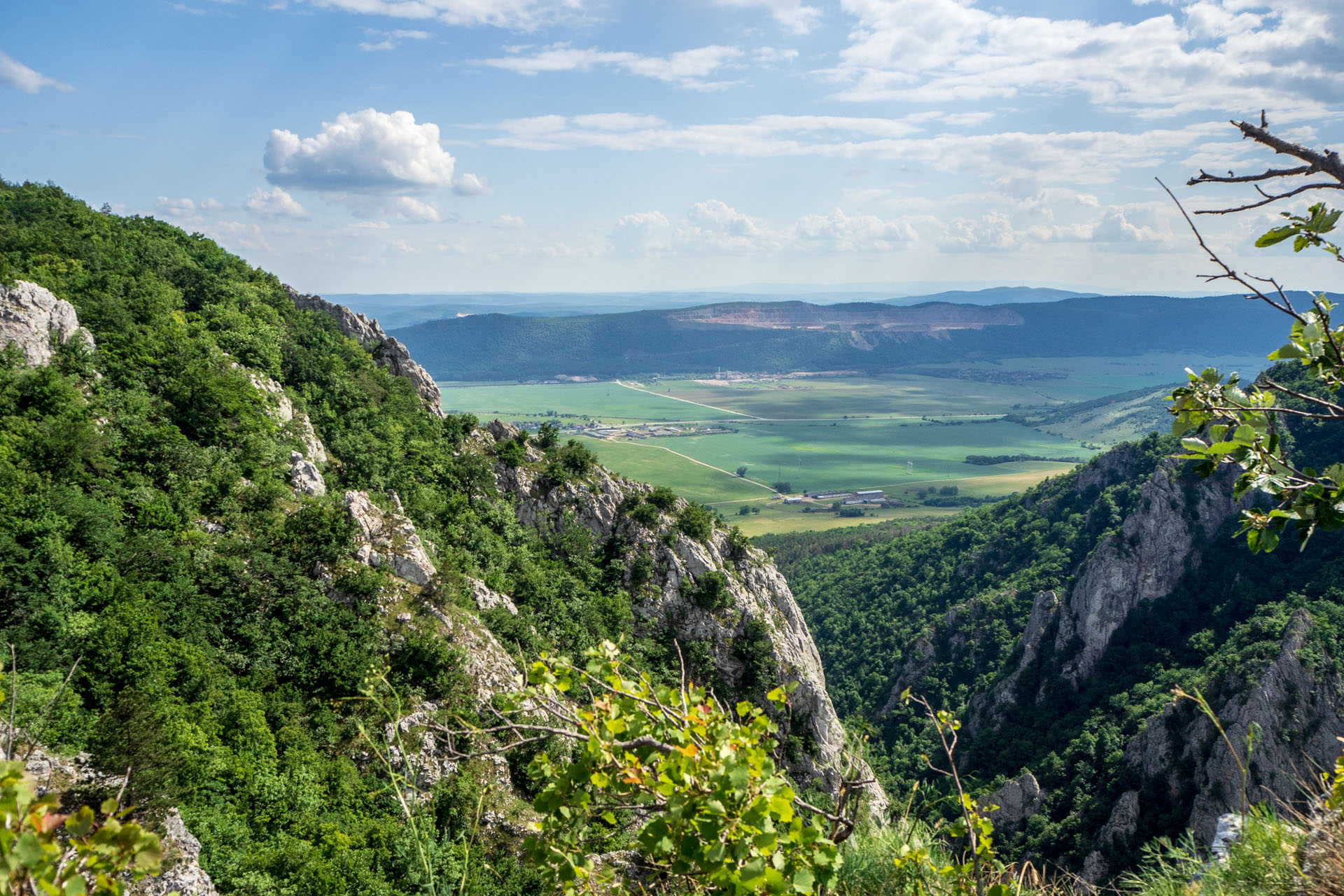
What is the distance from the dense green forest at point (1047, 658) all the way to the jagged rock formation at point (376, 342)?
4111 centimetres

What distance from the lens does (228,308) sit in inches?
1758

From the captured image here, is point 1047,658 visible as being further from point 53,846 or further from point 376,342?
point 53,846

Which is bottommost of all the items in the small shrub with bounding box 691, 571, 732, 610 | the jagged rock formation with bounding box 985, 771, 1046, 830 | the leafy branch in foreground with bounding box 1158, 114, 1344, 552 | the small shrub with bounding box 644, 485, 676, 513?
the jagged rock formation with bounding box 985, 771, 1046, 830

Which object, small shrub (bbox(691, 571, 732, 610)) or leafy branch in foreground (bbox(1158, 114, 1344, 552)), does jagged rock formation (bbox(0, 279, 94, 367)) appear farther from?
leafy branch in foreground (bbox(1158, 114, 1344, 552))

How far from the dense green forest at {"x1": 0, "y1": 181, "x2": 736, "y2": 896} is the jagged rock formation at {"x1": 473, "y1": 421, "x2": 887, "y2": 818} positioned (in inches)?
102

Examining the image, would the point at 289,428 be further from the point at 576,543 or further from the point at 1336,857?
the point at 1336,857

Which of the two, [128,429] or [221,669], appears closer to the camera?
[221,669]

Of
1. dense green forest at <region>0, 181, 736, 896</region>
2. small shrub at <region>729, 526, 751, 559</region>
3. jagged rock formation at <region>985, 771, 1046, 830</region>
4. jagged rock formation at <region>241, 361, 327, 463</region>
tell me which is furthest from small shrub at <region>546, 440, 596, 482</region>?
jagged rock formation at <region>985, 771, 1046, 830</region>

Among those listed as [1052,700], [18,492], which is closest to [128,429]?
[18,492]

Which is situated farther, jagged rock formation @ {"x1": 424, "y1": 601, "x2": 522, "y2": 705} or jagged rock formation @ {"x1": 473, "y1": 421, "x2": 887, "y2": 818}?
jagged rock formation @ {"x1": 473, "y1": 421, "x2": 887, "y2": 818}

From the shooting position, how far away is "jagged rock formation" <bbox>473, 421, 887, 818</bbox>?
147 ft

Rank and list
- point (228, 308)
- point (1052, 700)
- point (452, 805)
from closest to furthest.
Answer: point (452, 805) → point (228, 308) → point (1052, 700)

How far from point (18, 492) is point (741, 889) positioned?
2779cm

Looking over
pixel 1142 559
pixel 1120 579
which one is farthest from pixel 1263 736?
pixel 1142 559
